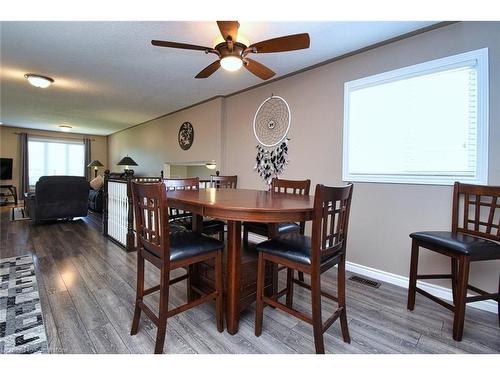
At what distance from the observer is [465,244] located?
1.56 m

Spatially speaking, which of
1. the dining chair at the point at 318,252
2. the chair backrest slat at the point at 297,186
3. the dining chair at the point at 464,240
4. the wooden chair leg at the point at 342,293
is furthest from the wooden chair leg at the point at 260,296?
the dining chair at the point at 464,240

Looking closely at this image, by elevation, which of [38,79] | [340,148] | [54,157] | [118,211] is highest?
[38,79]

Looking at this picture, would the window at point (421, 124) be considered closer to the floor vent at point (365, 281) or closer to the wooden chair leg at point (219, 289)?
the floor vent at point (365, 281)

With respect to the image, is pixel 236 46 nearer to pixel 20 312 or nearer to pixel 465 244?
pixel 465 244

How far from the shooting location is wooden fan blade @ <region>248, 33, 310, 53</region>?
1.71 metres

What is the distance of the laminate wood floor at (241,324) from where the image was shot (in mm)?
1460

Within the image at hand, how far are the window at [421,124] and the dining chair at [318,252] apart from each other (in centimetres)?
128

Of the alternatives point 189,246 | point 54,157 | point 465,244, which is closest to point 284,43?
point 189,246

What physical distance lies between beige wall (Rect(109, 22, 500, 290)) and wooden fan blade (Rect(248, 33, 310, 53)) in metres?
1.11

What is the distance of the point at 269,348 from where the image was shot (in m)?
1.45

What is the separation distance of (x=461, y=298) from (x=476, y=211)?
68 cm

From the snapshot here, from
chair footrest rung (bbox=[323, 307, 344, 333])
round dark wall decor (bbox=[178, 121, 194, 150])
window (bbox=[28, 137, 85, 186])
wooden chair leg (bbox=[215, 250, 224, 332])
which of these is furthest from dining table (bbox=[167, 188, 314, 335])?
window (bbox=[28, 137, 85, 186])
